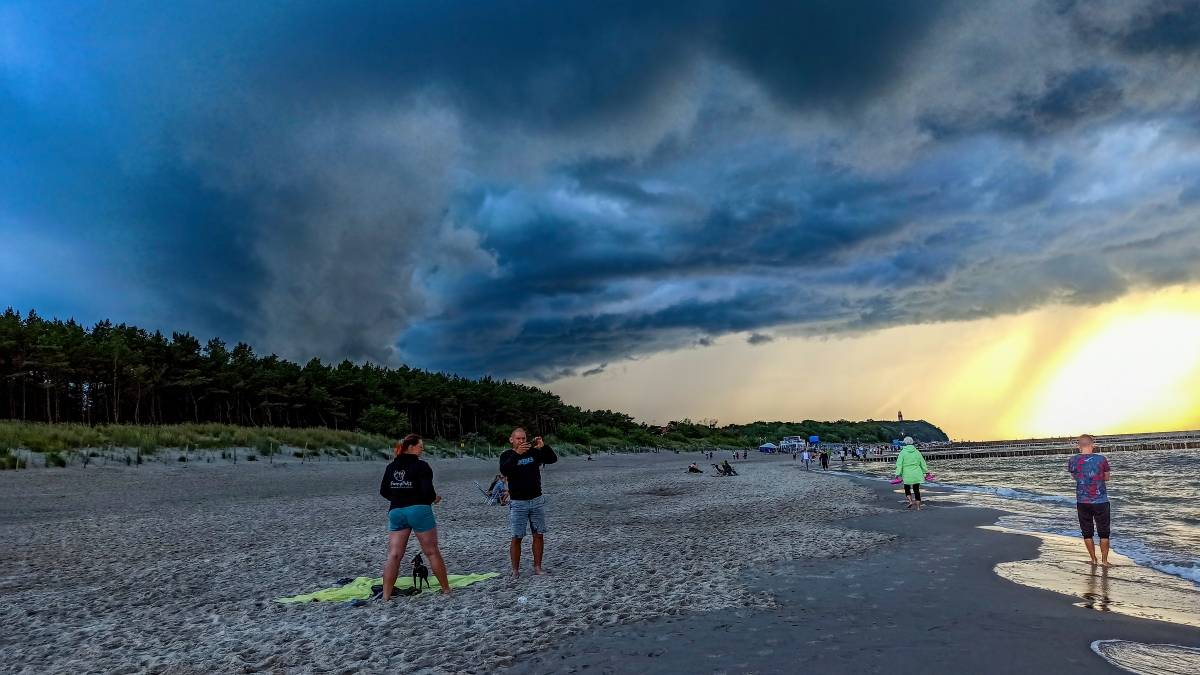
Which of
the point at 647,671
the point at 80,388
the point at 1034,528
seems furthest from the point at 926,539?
the point at 80,388

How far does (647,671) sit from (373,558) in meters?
8.92

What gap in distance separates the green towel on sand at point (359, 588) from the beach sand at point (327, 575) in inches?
15.3

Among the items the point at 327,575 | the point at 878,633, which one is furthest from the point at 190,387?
the point at 878,633

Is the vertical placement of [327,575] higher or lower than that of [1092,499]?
lower

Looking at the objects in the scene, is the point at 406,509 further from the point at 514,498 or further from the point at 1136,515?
the point at 1136,515

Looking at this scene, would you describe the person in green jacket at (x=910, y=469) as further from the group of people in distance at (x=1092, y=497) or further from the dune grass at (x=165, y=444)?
the dune grass at (x=165, y=444)

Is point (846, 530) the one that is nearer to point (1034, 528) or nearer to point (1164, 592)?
point (1034, 528)

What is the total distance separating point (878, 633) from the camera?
7062mm

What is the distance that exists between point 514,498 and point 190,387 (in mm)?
75840

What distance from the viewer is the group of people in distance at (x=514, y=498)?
30.7ft

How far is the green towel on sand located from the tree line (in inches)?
2516

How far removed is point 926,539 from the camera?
14656 millimetres

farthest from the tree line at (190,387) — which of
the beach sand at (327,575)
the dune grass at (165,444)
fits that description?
the beach sand at (327,575)

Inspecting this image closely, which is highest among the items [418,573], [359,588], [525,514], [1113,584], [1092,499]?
[525,514]
